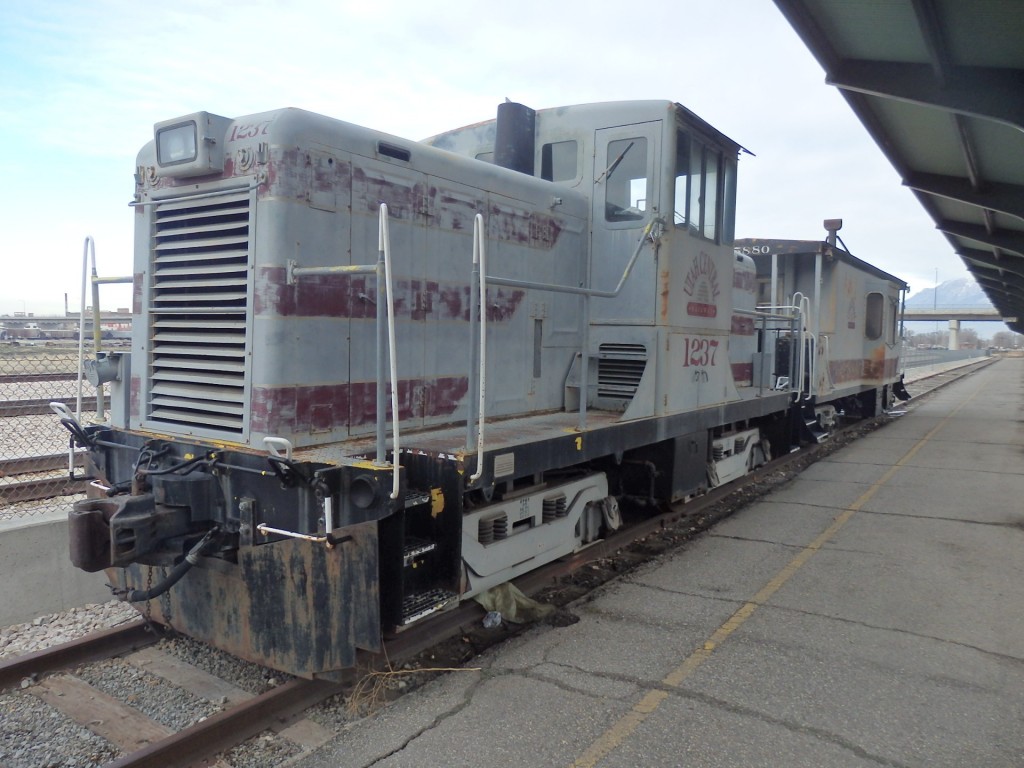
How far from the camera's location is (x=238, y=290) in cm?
367

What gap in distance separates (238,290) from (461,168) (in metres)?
1.65

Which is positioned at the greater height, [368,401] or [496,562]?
[368,401]

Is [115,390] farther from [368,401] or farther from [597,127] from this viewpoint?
[597,127]

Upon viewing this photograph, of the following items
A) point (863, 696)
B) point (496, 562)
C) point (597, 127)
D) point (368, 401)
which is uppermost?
point (597, 127)

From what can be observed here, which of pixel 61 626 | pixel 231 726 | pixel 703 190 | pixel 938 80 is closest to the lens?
pixel 231 726

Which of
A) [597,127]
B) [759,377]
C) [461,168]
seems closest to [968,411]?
[759,377]

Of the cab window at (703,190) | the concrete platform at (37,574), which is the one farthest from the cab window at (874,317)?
the concrete platform at (37,574)

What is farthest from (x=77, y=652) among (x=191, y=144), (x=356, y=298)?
(x=191, y=144)

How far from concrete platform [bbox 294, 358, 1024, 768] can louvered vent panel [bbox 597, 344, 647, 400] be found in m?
1.36

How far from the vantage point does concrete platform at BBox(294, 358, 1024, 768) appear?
3057 mm

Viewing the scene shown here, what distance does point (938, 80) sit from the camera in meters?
6.96

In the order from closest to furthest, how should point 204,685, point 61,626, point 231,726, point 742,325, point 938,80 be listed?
point 231,726 → point 204,685 → point 61,626 → point 938,80 → point 742,325

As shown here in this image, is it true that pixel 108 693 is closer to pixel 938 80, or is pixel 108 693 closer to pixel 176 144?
pixel 176 144

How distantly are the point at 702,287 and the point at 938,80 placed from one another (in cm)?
335
